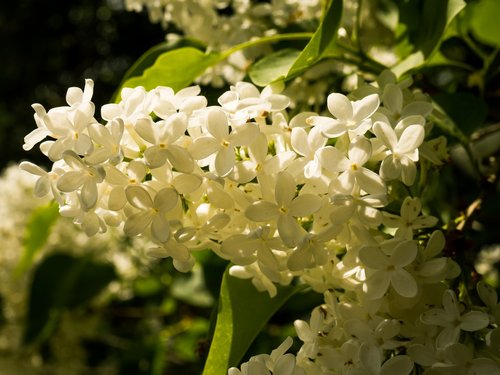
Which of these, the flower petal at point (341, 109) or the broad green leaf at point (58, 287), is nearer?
the flower petal at point (341, 109)

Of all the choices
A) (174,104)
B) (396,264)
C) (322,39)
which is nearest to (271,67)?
(322,39)

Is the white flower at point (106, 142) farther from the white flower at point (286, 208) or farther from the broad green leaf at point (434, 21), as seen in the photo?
the broad green leaf at point (434, 21)

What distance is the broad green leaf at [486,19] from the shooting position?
1.21 metres

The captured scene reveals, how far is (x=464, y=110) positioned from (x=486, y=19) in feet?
1.29

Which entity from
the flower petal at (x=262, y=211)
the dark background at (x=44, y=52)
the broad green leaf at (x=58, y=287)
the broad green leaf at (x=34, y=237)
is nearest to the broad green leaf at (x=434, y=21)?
the flower petal at (x=262, y=211)

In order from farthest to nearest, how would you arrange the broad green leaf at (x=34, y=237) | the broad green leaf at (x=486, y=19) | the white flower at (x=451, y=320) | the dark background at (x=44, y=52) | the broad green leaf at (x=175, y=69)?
1. the dark background at (x=44, y=52)
2. the broad green leaf at (x=34, y=237)
3. the broad green leaf at (x=486, y=19)
4. the broad green leaf at (x=175, y=69)
5. the white flower at (x=451, y=320)

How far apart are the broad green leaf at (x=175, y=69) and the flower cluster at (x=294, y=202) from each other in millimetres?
177

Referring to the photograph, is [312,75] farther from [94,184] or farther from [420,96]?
[94,184]

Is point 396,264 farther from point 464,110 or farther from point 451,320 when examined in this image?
point 464,110

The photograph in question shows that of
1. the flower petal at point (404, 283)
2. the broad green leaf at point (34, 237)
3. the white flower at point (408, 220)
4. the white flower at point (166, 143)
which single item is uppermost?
the white flower at point (166, 143)

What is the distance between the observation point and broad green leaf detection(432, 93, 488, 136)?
0.89 m

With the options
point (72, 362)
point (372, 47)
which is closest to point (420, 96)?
point (372, 47)

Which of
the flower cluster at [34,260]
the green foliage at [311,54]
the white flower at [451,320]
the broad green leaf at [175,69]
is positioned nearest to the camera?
the white flower at [451,320]

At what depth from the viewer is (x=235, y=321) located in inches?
30.5
